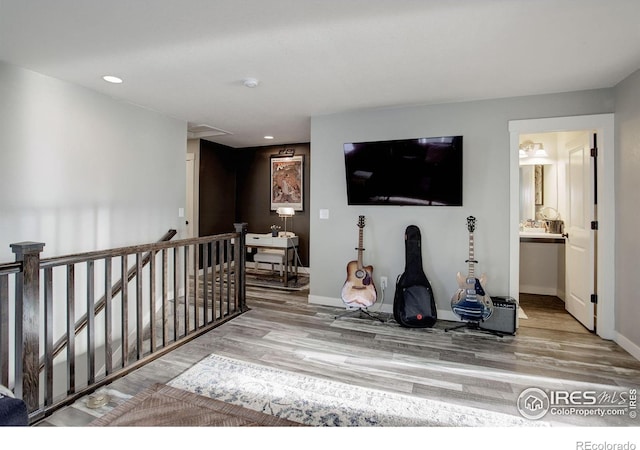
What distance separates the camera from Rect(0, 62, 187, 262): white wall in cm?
263

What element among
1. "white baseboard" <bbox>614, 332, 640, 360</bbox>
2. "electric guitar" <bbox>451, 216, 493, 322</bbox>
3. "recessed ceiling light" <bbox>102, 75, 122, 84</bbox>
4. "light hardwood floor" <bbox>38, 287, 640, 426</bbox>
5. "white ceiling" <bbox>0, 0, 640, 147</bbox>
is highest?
"recessed ceiling light" <bbox>102, 75, 122, 84</bbox>

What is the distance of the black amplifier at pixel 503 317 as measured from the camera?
305 cm

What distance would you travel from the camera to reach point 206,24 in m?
1.99

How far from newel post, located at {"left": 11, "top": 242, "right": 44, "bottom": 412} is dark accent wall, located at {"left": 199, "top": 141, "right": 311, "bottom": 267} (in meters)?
3.64

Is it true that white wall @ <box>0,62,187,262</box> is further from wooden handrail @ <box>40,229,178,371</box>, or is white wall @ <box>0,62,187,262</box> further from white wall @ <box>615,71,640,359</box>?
white wall @ <box>615,71,640,359</box>

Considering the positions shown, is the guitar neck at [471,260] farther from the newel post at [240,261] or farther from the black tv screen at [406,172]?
the newel post at [240,261]

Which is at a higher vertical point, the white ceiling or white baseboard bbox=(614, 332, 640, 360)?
the white ceiling

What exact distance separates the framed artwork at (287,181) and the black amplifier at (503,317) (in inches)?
137

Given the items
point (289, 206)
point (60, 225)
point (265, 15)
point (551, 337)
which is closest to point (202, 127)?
point (289, 206)

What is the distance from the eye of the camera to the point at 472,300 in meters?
3.03

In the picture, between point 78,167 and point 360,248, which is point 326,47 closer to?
point 360,248

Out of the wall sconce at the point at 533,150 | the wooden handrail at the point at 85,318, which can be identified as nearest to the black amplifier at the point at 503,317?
the wall sconce at the point at 533,150

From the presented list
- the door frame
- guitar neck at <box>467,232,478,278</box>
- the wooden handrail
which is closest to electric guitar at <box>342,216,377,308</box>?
guitar neck at <box>467,232,478,278</box>

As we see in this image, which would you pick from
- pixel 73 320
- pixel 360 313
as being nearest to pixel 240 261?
pixel 360 313
